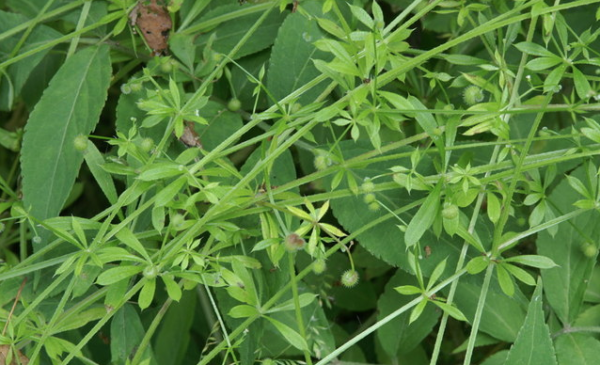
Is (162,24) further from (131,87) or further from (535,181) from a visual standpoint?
(535,181)

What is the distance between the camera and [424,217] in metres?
1.09

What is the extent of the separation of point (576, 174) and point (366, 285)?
55cm

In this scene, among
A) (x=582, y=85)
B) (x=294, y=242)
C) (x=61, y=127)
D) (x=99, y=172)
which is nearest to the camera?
(x=294, y=242)

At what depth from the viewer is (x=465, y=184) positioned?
1.08 m

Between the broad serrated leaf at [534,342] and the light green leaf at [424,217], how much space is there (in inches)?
8.0

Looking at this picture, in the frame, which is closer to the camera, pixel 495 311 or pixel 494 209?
pixel 494 209

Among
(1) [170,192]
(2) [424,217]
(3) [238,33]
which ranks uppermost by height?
(3) [238,33]

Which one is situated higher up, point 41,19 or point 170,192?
Answer: point 41,19

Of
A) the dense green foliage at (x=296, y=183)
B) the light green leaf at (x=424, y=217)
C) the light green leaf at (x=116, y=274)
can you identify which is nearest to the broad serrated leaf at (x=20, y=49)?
the dense green foliage at (x=296, y=183)

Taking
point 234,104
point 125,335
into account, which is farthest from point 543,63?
point 125,335

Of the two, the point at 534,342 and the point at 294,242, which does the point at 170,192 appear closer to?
the point at 294,242

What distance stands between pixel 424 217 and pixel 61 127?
715 millimetres

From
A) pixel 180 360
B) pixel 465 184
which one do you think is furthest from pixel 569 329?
pixel 180 360

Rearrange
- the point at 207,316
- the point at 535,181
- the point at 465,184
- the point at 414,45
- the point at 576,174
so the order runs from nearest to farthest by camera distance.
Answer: the point at 465,184 → the point at 535,181 → the point at 576,174 → the point at 207,316 → the point at 414,45
